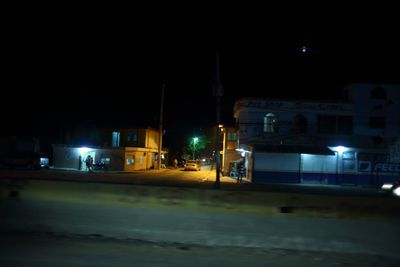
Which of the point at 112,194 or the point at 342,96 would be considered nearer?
the point at 112,194

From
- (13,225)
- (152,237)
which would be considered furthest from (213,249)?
(13,225)

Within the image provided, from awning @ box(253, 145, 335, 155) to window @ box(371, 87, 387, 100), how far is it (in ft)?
25.6

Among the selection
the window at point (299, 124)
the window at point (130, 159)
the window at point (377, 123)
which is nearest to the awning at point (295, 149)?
the window at point (299, 124)

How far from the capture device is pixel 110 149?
60.2 metres

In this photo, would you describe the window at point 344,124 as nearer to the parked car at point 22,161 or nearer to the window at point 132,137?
the window at point 132,137

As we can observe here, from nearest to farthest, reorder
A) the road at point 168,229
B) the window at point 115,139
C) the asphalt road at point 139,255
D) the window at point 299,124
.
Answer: the asphalt road at point 139,255
the road at point 168,229
the window at point 299,124
the window at point 115,139

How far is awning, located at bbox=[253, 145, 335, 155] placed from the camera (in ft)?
151

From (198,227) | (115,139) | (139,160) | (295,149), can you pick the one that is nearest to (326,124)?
(295,149)

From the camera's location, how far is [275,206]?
1267 centimetres

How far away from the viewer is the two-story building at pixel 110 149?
60.0m

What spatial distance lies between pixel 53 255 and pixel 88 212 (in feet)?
10.1

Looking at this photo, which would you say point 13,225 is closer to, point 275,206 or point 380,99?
point 275,206

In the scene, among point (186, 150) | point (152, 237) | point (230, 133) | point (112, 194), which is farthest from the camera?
point (186, 150)

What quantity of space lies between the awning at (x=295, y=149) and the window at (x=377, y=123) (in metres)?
6.09
